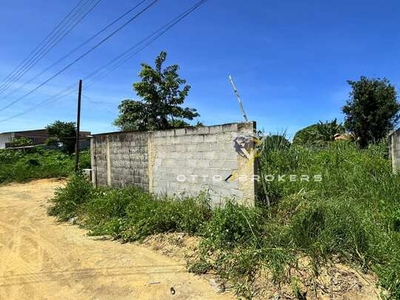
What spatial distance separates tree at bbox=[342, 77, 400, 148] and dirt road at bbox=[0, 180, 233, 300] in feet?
74.3

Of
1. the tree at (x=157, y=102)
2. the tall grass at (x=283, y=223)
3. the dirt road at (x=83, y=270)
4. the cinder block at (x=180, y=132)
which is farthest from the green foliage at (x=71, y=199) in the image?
the tree at (x=157, y=102)

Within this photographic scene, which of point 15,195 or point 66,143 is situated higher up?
point 66,143

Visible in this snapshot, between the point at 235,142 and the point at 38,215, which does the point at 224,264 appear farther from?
the point at 38,215

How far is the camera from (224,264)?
13.3 feet

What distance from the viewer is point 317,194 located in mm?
5172

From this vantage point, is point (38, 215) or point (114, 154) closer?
point (38, 215)

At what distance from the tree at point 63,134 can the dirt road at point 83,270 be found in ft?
72.7

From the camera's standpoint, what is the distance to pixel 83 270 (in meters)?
4.44

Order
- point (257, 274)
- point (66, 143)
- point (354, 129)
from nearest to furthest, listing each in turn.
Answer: point (257, 274) → point (354, 129) → point (66, 143)

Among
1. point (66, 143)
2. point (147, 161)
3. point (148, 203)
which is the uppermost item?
point (66, 143)

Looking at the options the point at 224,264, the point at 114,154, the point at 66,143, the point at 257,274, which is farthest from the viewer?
the point at 66,143

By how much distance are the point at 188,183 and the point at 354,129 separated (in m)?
22.2

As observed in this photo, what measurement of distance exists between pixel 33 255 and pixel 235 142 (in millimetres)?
3531

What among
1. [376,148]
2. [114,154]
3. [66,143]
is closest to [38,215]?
[114,154]
